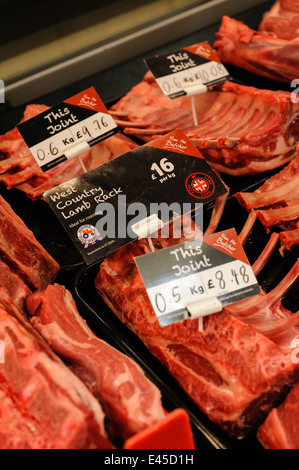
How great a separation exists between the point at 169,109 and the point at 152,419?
2.14 meters

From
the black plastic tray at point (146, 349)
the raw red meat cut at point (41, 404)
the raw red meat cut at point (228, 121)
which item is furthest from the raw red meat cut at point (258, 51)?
the raw red meat cut at point (41, 404)

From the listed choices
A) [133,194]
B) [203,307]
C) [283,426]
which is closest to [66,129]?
[133,194]

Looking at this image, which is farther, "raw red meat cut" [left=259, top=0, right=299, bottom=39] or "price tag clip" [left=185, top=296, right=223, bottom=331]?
"raw red meat cut" [left=259, top=0, right=299, bottom=39]

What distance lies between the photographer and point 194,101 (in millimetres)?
3059

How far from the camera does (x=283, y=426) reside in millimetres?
1605

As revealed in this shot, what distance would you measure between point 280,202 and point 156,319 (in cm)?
101

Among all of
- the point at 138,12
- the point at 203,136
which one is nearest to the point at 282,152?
the point at 203,136

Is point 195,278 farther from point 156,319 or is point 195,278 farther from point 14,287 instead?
point 14,287

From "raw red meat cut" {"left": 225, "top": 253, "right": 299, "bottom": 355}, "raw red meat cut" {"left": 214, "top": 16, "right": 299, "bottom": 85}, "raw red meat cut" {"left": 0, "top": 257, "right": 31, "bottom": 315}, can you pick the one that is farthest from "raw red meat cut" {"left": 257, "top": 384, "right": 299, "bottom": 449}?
"raw red meat cut" {"left": 214, "top": 16, "right": 299, "bottom": 85}

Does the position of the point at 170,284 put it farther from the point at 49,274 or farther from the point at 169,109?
the point at 169,109

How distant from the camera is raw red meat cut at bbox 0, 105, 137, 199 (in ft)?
9.06

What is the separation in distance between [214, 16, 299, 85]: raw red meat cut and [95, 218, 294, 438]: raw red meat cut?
80.3 inches

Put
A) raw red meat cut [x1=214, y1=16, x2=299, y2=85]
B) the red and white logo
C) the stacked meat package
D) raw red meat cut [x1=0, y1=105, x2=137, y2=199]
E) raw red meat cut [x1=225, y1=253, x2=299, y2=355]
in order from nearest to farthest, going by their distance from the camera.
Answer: the stacked meat package
raw red meat cut [x1=225, y1=253, x2=299, y2=355]
the red and white logo
raw red meat cut [x1=0, y1=105, x2=137, y2=199]
raw red meat cut [x1=214, y1=16, x2=299, y2=85]

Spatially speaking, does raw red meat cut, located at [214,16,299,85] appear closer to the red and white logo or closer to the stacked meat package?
the stacked meat package
